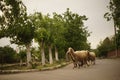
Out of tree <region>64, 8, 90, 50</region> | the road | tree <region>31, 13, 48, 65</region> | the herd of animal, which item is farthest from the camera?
tree <region>64, 8, 90, 50</region>

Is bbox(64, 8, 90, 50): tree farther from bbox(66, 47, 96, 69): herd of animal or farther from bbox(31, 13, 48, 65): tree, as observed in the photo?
bbox(66, 47, 96, 69): herd of animal

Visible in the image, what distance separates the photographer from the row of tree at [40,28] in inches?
800

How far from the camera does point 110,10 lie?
137ft

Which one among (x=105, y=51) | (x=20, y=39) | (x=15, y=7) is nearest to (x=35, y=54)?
(x=105, y=51)

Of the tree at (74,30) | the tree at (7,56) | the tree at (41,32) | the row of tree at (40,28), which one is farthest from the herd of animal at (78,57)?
the tree at (7,56)

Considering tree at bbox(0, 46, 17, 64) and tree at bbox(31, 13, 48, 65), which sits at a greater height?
tree at bbox(31, 13, 48, 65)

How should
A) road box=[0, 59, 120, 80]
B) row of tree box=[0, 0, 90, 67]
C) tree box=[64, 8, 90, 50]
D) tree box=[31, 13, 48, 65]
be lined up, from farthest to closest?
tree box=[64, 8, 90, 50] < tree box=[31, 13, 48, 65] < row of tree box=[0, 0, 90, 67] < road box=[0, 59, 120, 80]

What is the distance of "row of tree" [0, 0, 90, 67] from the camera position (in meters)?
20.3

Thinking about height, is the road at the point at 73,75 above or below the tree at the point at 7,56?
below

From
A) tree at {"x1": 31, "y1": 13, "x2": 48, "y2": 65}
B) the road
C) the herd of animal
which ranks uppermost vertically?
tree at {"x1": 31, "y1": 13, "x2": 48, "y2": 65}

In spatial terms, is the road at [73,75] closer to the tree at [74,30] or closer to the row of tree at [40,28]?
the row of tree at [40,28]

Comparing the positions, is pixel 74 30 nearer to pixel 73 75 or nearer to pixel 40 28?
pixel 40 28

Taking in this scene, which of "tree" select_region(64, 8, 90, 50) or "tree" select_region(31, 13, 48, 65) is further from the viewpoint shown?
"tree" select_region(64, 8, 90, 50)

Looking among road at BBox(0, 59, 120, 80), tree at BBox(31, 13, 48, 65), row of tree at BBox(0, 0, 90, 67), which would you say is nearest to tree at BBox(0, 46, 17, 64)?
row of tree at BBox(0, 0, 90, 67)
